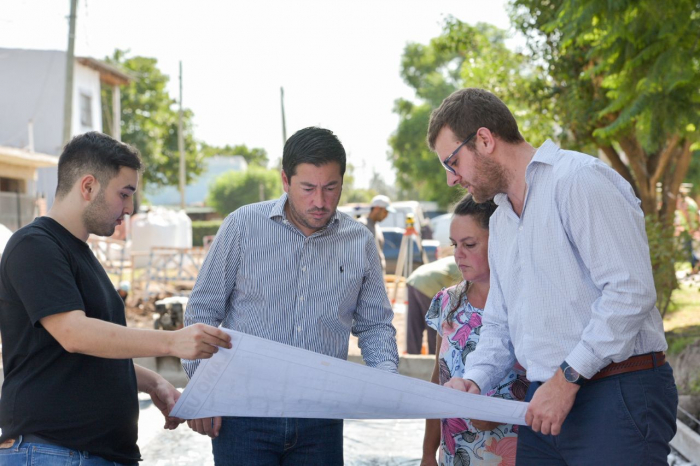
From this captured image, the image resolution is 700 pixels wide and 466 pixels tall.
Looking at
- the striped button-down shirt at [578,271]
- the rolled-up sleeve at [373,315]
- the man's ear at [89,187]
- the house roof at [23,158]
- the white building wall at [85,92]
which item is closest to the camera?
the striped button-down shirt at [578,271]

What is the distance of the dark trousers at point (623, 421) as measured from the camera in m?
2.24

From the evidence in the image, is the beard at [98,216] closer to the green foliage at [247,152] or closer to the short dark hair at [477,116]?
the short dark hair at [477,116]

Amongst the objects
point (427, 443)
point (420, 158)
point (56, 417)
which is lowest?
point (427, 443)

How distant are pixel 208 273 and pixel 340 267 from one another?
494 mm

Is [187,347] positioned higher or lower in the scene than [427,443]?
higher

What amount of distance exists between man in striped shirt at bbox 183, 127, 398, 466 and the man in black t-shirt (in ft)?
1.45

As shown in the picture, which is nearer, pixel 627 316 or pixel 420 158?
pixel 627 316

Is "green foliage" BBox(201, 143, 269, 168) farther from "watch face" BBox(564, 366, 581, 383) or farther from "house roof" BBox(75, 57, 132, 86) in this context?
"watch face" BBox(564, 366, 581, 383)

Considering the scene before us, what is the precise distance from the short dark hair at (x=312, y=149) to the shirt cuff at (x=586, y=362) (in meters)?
1.17

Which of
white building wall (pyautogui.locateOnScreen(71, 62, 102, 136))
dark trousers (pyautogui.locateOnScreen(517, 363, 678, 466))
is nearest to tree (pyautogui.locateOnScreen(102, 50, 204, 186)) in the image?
white building wall (pyautogui.locateOnScreen(71, 62, 102, 136))

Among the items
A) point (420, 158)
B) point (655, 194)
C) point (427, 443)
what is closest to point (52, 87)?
point (420, 158)

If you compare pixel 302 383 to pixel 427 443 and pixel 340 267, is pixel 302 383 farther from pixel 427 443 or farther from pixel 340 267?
pixel 427 443

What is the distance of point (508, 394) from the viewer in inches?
125

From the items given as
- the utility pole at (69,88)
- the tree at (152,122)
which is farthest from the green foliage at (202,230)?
the utility pole at (69,88)
